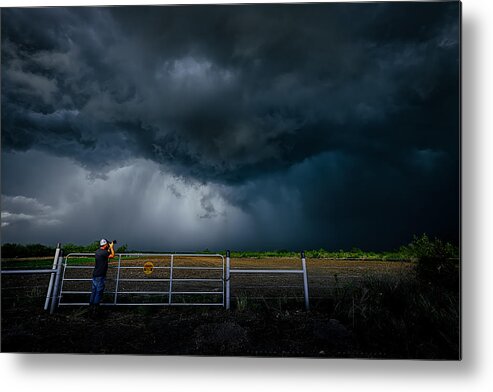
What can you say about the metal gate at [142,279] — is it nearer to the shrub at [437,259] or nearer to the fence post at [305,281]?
the fence post at [305,281]

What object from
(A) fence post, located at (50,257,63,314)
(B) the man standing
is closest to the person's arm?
(B) the man standing

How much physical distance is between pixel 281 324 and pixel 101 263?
158 cm

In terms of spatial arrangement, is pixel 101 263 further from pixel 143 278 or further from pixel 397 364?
pixel 397 364

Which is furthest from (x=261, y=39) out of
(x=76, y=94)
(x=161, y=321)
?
(x=161, y=321)

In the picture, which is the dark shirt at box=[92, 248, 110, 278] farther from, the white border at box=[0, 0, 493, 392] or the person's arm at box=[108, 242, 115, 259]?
the white border at box=[0, 0, 493, 392]

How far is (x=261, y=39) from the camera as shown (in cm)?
271

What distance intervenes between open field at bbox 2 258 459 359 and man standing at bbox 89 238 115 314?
0.44ft

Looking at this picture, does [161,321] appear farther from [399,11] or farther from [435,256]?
[399,11]

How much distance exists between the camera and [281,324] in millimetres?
2664

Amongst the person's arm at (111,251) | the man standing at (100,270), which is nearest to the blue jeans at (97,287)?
the man standing at (100,270)

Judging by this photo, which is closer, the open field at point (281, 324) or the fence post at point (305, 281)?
the open field at point (281, 324)

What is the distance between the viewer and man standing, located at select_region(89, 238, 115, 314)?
2.77 m

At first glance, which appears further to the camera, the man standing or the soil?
the man standing

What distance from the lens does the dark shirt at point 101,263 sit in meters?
2.79
